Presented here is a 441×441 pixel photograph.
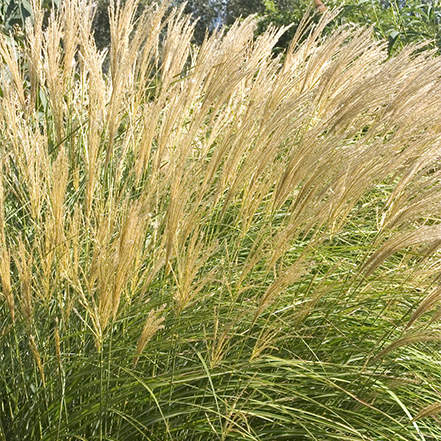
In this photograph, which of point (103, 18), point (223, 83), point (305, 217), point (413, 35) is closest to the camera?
point (305, 217)

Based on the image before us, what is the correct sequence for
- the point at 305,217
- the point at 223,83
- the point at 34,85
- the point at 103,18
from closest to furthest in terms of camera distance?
the point at 305,217 → the point at 223,83 → the point at 34,85 → the point at 103,18

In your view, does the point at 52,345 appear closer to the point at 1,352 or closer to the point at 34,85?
the point at 1,352

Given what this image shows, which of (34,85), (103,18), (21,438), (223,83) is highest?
(223,83)

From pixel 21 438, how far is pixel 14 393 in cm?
13

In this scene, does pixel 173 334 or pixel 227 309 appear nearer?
pixel 173 334

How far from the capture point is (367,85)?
2145 mm

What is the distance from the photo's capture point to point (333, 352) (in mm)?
1972

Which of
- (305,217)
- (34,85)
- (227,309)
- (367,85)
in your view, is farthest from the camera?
(34,85)

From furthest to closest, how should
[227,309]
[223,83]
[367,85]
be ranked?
1. [223,83]
2. [367,85]
3. [227,309]

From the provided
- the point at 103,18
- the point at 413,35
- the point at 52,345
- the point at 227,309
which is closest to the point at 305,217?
the point at 227,309

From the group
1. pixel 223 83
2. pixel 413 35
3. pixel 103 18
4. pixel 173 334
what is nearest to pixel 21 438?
pixel 173 334

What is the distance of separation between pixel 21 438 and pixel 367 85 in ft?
4.45

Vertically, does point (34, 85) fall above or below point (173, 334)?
above

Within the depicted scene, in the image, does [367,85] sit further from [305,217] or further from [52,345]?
[52,345]
